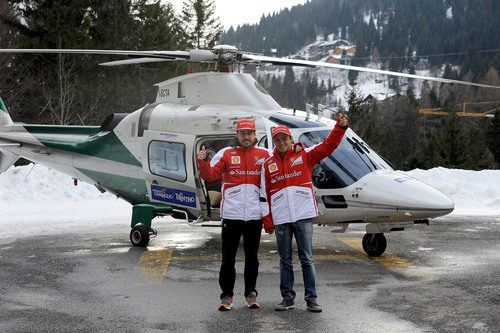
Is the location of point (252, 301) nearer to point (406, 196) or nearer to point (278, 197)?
point (278, 197)

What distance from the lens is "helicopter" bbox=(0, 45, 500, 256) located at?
8.23 metres

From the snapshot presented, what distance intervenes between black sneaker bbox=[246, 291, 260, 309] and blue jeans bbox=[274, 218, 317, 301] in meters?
0.29

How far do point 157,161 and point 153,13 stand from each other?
101 ft

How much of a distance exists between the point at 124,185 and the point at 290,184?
5.41 meters

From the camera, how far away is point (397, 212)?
8016 millimetres

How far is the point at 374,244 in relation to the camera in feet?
29.5

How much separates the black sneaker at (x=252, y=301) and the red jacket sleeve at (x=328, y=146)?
149 centimetres

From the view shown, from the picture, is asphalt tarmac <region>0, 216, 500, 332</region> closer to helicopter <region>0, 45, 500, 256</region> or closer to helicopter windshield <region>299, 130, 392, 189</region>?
helicopter <region>0, 45, 500, 256</region>

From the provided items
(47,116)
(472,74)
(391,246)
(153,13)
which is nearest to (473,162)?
(153,13)

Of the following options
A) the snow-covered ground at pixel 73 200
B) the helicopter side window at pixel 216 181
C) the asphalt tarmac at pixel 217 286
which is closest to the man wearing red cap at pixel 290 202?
the asphalt tarmac at pixel 217 286

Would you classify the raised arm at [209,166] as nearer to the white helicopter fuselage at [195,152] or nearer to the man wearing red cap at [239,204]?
the man wearing red cap at [239,204]

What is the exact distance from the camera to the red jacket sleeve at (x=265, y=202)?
6.07 m

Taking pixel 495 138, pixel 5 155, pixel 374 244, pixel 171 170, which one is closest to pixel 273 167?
pixel 374 244

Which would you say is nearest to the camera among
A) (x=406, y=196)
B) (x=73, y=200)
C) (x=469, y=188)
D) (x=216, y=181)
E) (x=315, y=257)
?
(x=406, y=196)
